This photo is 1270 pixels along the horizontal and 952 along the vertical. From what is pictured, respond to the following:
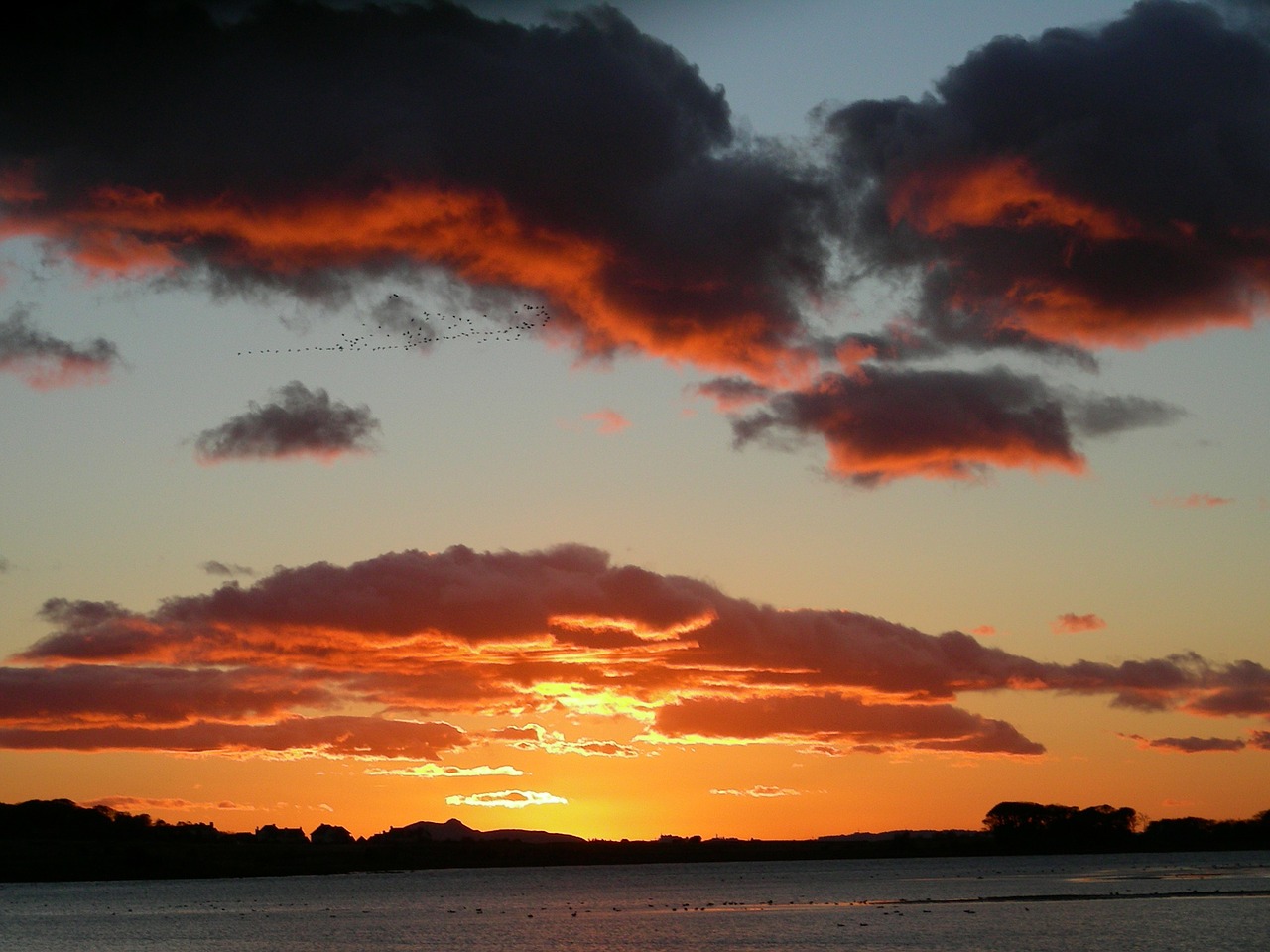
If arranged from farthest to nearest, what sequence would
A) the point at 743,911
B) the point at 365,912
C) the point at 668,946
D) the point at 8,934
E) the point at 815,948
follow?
the point at 365,912 < the point at 743,911 < the point at 8,934 < the point at 668,946 < the point at 815,948

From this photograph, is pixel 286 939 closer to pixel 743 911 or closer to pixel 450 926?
pixel 450 926

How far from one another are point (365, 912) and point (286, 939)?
183 feet

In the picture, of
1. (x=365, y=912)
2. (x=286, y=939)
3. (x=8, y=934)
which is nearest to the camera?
(x=286, y=939)

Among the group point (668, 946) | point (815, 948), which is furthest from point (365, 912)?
point (815, 948)

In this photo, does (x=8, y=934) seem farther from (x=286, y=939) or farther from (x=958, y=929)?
(x=958, y=929)

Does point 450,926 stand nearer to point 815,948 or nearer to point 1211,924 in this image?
point 815,948

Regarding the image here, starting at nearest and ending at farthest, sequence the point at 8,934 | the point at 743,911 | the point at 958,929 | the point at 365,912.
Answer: the point at 958,929
the point at 8,934
the point at 743,911
the point at 365,912

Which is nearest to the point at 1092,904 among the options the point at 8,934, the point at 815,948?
the point at 815,948

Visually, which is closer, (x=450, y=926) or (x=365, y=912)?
(x=450, y=926)

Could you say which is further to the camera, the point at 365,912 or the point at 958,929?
the point at 365,912

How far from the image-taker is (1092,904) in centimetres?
15800

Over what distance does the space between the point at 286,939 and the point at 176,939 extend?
46.0 ft

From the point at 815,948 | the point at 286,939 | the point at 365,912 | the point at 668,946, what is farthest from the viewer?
the point at 365,912

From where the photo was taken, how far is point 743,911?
577 feet
